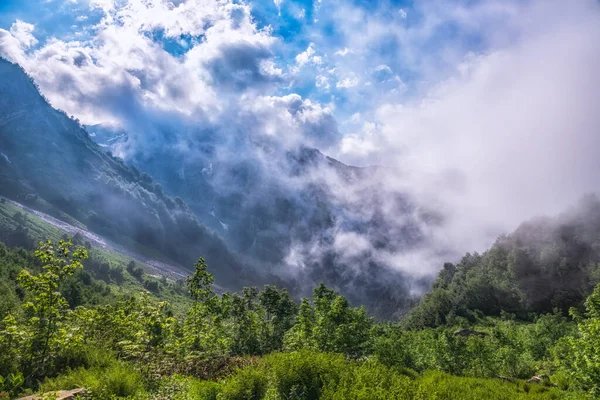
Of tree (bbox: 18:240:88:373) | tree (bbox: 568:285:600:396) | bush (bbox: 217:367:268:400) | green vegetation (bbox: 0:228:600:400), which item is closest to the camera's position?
green vegetation (bbox: 0:228:600:400)

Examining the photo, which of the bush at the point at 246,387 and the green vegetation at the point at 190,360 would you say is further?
the bush at the point at 246,387

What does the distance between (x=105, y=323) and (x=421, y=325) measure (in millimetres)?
148921

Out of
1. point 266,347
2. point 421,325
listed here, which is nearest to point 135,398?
point 266,347

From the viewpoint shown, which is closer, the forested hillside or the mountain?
the forested hillside

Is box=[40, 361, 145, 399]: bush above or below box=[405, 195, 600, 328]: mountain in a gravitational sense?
below

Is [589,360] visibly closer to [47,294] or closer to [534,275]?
[47,294]

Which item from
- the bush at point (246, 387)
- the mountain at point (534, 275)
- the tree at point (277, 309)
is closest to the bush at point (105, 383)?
the bush at point (246, 387)

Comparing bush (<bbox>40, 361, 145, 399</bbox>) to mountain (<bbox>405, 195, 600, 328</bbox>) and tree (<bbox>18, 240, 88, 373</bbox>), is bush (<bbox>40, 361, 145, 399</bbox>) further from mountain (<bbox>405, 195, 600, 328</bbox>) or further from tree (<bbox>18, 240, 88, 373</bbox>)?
mountain (<bbox>405, 195, 600, 328</bbox>)

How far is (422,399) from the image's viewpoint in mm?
11594

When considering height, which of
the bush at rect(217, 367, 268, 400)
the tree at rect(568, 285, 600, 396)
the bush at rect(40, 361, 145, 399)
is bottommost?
the bush at rect(40, 361, 145, 399)

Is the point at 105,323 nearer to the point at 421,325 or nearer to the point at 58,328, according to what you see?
the point at 58,328

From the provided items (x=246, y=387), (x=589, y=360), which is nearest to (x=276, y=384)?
(x=246, y=387)

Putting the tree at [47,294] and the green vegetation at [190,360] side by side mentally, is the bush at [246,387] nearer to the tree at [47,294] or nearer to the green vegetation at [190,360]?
the green vegetation at [190,360]

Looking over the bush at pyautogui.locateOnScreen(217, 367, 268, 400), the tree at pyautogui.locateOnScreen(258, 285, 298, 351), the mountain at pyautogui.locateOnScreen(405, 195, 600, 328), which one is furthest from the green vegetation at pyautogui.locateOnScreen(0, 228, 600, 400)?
the mountain at pyautogui.locateOnScreen(405, 195, 600, 328)
